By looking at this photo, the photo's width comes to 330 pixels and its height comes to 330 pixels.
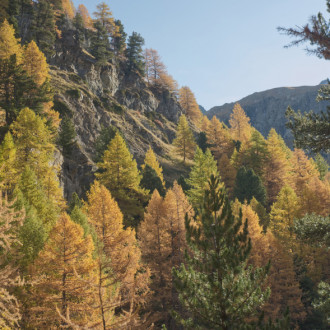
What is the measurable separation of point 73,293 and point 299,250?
22.9 metres

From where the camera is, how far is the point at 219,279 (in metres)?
7.89

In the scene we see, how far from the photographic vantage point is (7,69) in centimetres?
3167

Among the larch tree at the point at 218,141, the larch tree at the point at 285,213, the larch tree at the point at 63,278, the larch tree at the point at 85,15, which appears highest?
the larch tree at the point at 85,15

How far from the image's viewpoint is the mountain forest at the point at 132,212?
8094mm

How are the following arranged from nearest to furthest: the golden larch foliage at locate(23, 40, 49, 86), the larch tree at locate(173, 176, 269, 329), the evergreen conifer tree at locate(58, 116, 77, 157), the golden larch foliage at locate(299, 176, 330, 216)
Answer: the larch tree at locate(173, 176, 269, 329) < the golden larch foliage at locate(299, 176, 330, 216) < the evergreen conifer tree at locate(58, 116, 77, 157) < the golden larch foliage at locate(23, 40, 49, 86)

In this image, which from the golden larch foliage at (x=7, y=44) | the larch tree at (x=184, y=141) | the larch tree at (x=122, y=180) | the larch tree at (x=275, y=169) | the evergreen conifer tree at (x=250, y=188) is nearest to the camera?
the larch tree at (x=122, y=180)

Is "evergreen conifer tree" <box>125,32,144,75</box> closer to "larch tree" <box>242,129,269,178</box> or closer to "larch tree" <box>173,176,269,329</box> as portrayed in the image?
"larch tree" <box>242,129,269,178</box>

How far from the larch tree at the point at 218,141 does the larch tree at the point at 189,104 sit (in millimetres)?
34728

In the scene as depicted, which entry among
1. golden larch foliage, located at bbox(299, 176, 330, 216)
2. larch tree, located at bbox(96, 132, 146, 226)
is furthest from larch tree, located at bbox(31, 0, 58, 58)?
golden larch foliage, located at bbox(299, 176, 330, 216)

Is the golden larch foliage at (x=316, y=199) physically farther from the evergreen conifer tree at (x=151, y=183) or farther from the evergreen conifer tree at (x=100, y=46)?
the evergreen conifer tree at (x=100, y=46)

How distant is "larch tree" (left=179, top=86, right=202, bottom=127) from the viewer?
305 feet

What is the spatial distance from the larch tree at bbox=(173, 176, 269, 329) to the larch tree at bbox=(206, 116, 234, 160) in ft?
161

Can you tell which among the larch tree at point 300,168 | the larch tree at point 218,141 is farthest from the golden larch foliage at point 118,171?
the larch tree at point 218,141

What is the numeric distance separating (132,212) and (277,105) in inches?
6893
